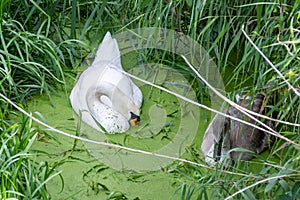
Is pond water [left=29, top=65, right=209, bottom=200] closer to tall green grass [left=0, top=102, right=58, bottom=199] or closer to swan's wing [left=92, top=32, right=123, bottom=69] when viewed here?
tall green grass [left=0, top=102, right=58, bottom=199]

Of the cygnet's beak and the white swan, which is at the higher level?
the white swan

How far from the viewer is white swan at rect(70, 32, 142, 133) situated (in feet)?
7.82

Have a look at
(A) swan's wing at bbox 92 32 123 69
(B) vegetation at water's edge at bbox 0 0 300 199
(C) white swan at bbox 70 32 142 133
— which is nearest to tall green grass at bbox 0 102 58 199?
(B) vegetation at water's edge at bbox 0 0 300 199

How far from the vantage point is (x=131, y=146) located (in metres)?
2.29

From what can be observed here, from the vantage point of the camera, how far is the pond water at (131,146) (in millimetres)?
2031

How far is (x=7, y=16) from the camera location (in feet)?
7.97

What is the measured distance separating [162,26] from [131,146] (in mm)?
472

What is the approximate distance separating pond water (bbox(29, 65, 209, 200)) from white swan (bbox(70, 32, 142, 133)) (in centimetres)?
4

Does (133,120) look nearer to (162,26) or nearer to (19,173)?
(162,26)

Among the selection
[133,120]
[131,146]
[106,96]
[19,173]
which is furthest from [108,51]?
[19,173]

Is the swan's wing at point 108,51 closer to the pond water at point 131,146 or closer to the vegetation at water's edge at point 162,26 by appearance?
the vegetation at water's edge at point 162,26

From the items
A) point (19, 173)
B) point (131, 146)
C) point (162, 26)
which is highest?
point (162, 26)

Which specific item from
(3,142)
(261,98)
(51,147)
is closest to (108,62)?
(51,147)

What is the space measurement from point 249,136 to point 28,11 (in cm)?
101
